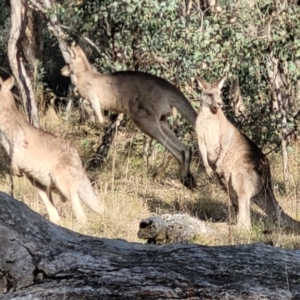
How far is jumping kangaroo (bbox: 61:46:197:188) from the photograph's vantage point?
9141mm

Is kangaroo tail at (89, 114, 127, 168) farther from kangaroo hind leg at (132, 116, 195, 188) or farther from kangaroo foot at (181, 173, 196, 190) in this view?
kangaroo foot at (181, 173, 196, 190)

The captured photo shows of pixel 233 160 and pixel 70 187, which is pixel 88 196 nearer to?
pixel 70 187

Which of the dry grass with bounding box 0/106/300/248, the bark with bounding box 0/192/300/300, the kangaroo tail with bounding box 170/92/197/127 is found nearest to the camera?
the bark with bounding box 0/192/300/300

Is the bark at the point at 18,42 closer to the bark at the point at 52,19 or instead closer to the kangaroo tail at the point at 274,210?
the bark at the point at 52,19

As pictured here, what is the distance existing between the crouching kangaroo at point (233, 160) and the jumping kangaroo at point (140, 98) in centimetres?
96

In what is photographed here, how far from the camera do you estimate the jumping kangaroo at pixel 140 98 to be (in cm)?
914

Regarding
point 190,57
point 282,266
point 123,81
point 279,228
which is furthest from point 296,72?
point 282,266

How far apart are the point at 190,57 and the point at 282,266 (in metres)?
5.50

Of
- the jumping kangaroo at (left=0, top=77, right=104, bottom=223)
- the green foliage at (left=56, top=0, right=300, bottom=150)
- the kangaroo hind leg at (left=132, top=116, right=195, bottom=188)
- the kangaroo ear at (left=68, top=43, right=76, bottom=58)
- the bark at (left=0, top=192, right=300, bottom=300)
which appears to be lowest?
the bark at (left=0, top=192, right=300, bottom=300)

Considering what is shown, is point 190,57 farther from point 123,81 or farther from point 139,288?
point 139,288

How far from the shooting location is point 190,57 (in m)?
8.64

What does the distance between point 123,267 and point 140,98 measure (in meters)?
6.51

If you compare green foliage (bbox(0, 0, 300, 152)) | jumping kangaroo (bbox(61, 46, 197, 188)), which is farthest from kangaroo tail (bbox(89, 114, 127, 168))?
green foliage (bbox(0, 0, 300, 152))

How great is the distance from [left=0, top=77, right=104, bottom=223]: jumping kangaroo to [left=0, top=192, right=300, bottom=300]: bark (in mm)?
3805
